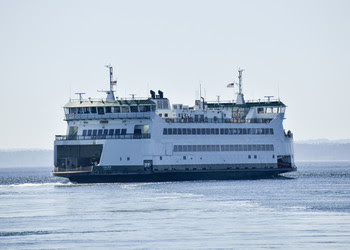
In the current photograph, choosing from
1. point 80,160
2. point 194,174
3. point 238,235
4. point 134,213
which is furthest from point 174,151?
point 238,235

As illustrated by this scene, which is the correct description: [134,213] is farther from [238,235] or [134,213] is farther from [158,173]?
[158,173]

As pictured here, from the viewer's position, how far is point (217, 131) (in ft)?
297

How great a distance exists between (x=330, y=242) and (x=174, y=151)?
49.6 metres

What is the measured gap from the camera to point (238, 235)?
138ft

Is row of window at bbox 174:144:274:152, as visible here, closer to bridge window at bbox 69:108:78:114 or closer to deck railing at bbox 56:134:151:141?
deck railing at bbox 56:134:151:141

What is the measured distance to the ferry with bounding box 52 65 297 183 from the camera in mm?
84312

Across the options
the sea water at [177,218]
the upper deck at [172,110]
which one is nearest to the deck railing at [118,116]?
the upper deck at [172,110]

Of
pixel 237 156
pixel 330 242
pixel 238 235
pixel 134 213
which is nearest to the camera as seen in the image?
pixel 330 242

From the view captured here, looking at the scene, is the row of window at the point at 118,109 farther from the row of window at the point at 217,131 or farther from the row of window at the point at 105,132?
the row of window at the point at 217,131

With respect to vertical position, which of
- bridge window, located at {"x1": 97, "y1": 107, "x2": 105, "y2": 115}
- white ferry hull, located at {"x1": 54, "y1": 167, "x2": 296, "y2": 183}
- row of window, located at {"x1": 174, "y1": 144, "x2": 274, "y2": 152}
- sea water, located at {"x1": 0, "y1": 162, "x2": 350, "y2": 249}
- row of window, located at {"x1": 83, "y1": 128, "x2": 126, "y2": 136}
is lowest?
sea water, located at {"x1": 0, "y1": 162, "x2": 350, "y2": 249}

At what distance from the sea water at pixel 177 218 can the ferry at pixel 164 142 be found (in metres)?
7.85

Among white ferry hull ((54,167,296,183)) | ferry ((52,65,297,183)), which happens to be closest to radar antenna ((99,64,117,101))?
ferry ((52,65,297,183))

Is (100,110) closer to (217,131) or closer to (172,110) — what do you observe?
(172,110)

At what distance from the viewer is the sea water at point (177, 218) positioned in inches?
1591
